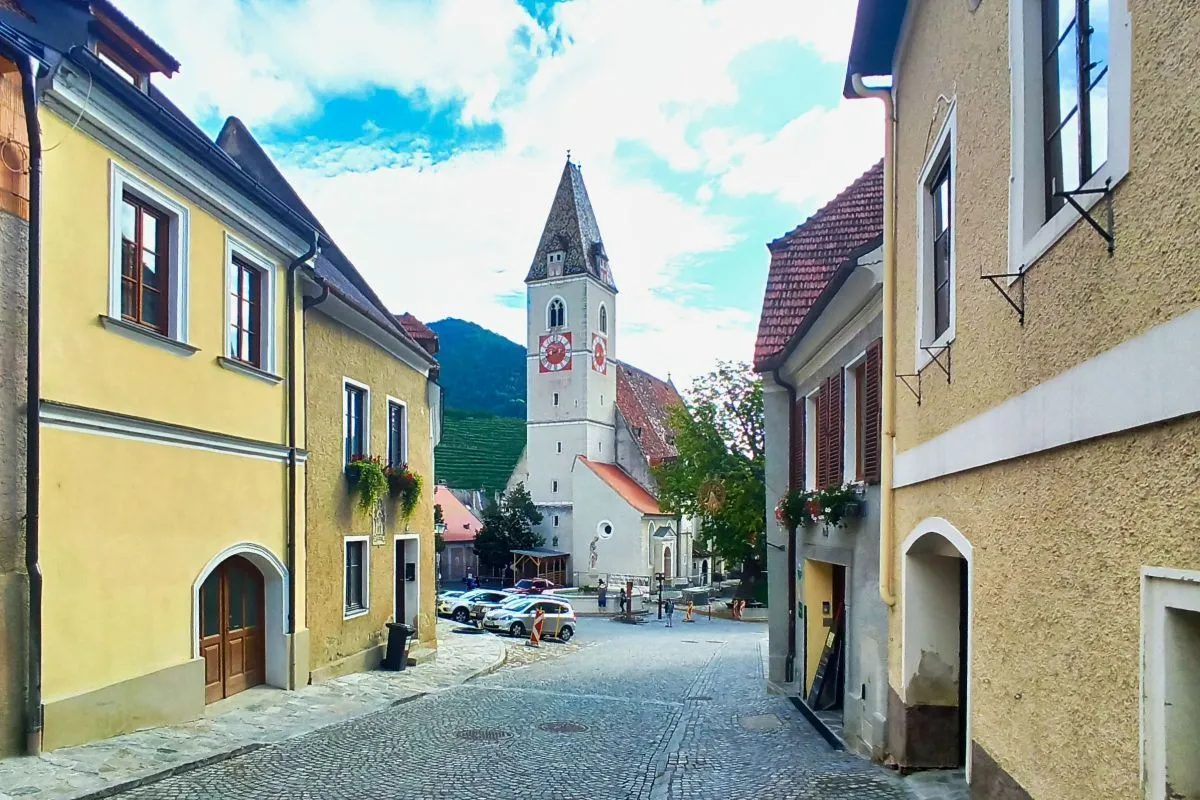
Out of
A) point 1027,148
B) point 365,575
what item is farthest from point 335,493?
point 1027,148

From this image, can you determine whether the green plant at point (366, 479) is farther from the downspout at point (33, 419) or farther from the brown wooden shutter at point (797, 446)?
the downspout at point (33, 419)

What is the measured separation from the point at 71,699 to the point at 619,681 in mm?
11268

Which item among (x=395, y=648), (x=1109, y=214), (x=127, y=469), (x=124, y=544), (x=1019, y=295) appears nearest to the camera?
(x=1109, y=214)

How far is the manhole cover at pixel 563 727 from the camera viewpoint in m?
12.3

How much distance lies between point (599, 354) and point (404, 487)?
44.5 metres

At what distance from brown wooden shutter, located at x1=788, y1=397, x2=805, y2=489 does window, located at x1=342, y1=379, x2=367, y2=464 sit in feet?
24.3

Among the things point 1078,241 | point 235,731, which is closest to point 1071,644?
point 1078,241

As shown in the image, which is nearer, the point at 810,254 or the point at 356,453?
the point at 810,254

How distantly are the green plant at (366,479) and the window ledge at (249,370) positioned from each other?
8.65 feet

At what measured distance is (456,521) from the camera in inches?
2234

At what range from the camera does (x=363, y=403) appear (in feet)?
54.8

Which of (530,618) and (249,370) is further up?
(249,370)

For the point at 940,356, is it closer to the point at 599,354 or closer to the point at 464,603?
the point at 464,603

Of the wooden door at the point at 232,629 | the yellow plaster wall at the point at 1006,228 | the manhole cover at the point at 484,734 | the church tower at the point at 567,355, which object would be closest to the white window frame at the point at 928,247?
the yellow plaster wall at the point at 1006,228
